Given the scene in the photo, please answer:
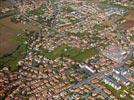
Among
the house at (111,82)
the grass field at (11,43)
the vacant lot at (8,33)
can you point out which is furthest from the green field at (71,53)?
the house at (111,82)

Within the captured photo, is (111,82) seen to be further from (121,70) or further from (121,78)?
(121,70)

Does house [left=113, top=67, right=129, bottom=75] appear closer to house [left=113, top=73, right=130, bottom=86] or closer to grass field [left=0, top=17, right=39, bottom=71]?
house [left=113, top=73, right=130, bottom=86]

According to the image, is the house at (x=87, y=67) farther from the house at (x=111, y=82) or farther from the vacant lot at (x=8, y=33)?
the vacant lot at (x=8, y=33)

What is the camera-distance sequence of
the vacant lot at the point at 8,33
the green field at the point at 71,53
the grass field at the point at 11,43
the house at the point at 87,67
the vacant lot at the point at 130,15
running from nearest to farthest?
1. the house at the point at 87,67
2. the grass field at the point at 11,43
3. the green field at the point at 71,53
4. the vacant lot at the point at 8,33
5. the vacant lot at the point at 130,15

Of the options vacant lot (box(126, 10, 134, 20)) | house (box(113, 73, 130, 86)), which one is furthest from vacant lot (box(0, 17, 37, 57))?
vacant lot (box(126, 10, 134, 20))

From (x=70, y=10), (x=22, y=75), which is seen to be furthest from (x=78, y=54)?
(x=70, y=10)

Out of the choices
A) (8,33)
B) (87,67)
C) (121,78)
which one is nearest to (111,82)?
(121,78)
